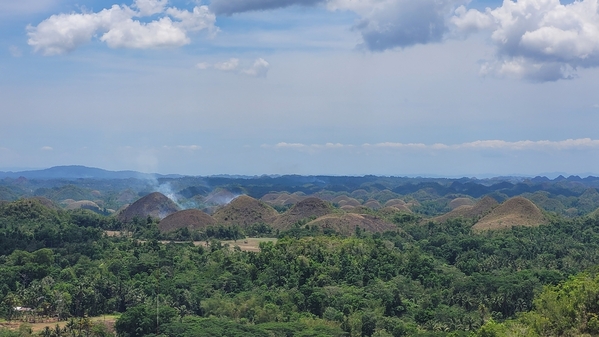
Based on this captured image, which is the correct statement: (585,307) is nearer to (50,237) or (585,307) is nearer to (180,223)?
(50,237)

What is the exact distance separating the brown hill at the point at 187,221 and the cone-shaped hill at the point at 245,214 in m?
5.68

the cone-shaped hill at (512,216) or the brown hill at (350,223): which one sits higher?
the cone-shaped hill at (512,216)

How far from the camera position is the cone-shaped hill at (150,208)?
15788 centimetres

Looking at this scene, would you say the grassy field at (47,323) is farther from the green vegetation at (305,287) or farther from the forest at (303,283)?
the green vegetation at (305,287)


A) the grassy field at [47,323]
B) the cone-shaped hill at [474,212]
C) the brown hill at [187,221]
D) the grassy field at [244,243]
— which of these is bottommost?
the grassy field at [47,323]

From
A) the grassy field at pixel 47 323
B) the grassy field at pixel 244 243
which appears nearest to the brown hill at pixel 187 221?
the grassy field at pixel 244 243

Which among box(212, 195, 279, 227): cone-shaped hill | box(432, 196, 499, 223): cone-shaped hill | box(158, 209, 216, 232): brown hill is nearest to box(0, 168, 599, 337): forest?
box(158, 209, 216, 232): brown hill

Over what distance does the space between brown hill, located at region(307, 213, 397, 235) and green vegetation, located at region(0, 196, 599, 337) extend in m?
14.3

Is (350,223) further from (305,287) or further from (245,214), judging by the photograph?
(305,287)

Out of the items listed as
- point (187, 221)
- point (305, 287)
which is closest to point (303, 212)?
point (187, 221)

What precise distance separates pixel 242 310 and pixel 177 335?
9.73 m

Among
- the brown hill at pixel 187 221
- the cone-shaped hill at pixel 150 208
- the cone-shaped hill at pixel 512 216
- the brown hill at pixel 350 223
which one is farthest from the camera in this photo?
the cone-shaped hill at pixel 150 208

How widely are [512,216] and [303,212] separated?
40.8 metres

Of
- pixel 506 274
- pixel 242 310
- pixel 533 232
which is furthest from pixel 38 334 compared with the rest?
pixel 533 232
